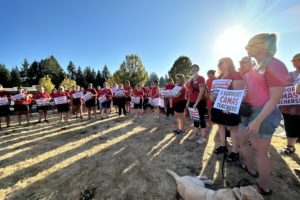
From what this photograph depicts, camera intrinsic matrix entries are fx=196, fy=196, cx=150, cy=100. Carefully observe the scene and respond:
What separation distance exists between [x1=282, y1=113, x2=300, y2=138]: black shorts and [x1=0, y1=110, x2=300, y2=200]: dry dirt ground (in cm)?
60

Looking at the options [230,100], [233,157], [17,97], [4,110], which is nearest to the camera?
[230,100]

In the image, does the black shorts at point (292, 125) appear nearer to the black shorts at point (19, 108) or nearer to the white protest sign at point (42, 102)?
the white protest sign at point (42, 102)

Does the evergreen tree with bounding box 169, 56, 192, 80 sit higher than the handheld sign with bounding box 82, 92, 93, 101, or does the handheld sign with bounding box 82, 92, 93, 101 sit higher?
the evergreen tree with bounding box 169, 56, 192, 80

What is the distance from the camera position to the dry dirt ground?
13.2 feet

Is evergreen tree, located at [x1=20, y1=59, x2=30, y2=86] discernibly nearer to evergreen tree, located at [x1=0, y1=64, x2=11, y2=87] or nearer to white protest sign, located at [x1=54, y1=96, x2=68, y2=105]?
evergreen tree, located at [x1=0, y1=64, x2=11, y2=87]

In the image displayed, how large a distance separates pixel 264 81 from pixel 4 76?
249 feet

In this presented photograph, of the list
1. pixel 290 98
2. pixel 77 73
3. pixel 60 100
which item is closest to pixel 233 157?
pixel 290 98

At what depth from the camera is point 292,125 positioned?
17.0 ft

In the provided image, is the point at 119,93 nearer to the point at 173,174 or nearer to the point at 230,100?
the point at 173,174

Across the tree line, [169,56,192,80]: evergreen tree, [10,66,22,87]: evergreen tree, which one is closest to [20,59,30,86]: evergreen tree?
the tree line

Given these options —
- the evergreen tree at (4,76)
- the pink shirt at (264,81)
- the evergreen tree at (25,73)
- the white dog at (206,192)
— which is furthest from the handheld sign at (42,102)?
the evergreen tree at (25,73)

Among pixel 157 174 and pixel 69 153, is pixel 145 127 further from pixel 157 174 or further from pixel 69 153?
pixel 157 174

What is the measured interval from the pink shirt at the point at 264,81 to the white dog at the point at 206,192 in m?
1.38

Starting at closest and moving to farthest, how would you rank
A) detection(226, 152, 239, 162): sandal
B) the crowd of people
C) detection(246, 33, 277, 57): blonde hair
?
1. the crowd of people
2. detection(246, 33, 277, 57): blonde hair
3. detection(226, 152, 239, 162): sandal
